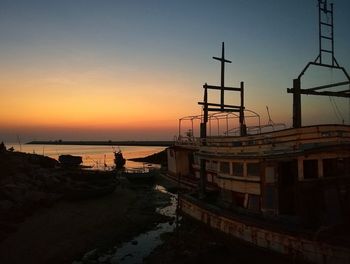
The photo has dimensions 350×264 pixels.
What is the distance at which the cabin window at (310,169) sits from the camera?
13812 mm

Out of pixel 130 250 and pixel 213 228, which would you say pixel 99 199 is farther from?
pixel 213 228

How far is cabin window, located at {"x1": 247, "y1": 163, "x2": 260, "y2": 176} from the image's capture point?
15.5 metres

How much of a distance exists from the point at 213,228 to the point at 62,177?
23.9m

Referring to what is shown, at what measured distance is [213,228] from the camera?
18.0m

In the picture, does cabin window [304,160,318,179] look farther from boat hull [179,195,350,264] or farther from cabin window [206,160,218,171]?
cabin window [206,160,218,171]

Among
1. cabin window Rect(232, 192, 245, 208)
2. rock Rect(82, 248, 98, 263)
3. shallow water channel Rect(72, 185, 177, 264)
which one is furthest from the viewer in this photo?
shallow water channel Rect(72, 185, 177, 264)

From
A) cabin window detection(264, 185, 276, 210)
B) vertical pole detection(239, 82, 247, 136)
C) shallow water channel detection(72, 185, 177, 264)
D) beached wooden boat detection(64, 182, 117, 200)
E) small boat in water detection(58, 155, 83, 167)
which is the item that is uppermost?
vertical pole detection(239, 82, 247, 136)

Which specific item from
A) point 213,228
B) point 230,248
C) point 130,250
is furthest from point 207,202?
point 130,250

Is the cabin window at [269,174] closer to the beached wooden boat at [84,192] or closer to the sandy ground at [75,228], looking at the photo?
the sandy ground at [75,228]

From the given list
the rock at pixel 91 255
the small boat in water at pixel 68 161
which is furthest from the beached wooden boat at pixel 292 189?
the small boat in water at pixel 68 161

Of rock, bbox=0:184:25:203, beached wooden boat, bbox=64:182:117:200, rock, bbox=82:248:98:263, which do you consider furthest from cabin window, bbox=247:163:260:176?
beached wooden boat, bbox=64:182:117:200

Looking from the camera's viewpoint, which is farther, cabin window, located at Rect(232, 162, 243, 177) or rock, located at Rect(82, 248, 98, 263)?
rock, located at Rect(82, 248, 98, 263)

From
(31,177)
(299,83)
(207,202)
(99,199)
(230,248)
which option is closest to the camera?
(230,248)

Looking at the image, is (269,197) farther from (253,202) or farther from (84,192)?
(84,192)
